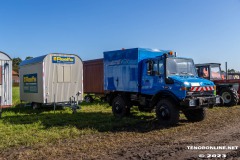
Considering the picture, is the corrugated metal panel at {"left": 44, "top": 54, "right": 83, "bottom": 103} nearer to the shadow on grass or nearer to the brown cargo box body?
the shadow on grass

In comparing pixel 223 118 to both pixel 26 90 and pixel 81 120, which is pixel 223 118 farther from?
pixel 26 90

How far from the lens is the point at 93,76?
64.0ft

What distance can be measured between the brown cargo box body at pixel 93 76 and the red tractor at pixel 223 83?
21.9 feet

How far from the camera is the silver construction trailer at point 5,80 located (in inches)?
495

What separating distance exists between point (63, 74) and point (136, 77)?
15.0 ft

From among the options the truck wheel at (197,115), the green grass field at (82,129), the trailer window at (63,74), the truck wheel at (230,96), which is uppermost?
the trailer window at (63,74)

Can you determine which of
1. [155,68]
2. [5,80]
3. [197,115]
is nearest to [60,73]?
[5,80]

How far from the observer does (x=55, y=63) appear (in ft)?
44.8

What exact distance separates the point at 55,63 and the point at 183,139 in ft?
27.1

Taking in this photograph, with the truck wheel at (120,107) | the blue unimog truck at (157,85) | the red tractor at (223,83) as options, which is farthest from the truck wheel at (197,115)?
the red tractor at (223,83)

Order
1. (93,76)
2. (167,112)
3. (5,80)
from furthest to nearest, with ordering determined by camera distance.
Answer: (93,76)
(5,80)
(167,112)

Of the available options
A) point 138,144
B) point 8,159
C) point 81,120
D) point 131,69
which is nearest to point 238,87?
point 131,69

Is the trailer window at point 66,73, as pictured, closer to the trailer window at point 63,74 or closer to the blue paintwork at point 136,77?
the trailer window at point 63,74

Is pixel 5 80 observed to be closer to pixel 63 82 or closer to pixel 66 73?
pixel 63 82
